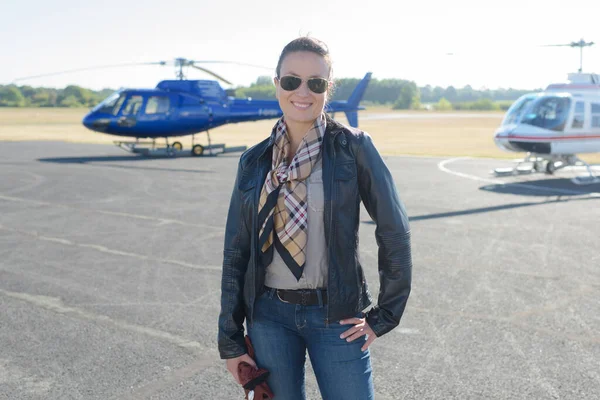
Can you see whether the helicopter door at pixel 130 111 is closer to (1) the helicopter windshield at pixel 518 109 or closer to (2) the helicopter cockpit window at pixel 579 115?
(1) the helicopter windshield at pixel 518 109

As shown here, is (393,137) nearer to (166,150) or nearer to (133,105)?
(166,150)

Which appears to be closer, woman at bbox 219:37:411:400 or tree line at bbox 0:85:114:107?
woman at bbox 219:37:411:400

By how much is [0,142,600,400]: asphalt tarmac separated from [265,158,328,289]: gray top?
2003mm

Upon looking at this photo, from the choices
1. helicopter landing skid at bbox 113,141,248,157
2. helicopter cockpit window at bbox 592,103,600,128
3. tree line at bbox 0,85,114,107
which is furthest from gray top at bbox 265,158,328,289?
tree line at bbox 0,85,114,107

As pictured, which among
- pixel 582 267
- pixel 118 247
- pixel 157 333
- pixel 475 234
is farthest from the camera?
pixel 475 234

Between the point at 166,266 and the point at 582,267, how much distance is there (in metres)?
4.65

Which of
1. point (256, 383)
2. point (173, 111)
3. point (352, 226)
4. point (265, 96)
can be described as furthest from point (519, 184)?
point (265, 96)

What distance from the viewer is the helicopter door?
2084 centimetres

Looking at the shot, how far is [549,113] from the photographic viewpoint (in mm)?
15516

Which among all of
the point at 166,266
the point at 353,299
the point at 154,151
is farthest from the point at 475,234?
the point at 154,151

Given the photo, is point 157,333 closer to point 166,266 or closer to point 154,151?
point 166,266

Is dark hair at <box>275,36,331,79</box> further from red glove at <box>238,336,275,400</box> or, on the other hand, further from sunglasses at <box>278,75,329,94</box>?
red glove at <box>238,336,275,400</box>

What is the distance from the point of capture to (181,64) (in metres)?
22.1

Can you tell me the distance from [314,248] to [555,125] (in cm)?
1462
